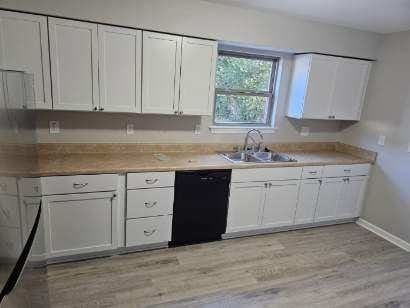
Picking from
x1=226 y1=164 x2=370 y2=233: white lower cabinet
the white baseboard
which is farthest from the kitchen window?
the white baseboard

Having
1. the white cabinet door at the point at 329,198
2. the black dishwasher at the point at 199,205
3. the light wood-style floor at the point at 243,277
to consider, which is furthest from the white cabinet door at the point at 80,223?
the white cabinet door at the point at 329,198

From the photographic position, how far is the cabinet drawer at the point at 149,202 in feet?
8.25

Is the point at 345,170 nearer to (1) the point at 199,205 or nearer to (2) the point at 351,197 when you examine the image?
(2) the point at 351,197

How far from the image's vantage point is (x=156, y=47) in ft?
8.30

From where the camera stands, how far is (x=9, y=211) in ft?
2.85

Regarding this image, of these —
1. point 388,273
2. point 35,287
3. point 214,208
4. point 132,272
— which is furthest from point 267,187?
point 35,287

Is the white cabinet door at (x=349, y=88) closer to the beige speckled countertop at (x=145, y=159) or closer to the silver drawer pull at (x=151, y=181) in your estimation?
the beige speckled countertop at (x=145, y=159)

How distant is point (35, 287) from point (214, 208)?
189 cm

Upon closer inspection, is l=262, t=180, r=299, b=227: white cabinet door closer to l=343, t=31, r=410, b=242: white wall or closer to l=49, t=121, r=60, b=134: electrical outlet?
l=343, t=31, r=410, b=242: white wall

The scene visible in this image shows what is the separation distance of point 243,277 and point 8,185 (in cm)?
206

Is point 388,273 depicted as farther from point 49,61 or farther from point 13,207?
point 49,61

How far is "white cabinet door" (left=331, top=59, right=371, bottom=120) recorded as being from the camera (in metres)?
3.33

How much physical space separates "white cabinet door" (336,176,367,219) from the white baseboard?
0.13 metres

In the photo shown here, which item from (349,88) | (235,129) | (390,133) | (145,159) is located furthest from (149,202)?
(390,133)
